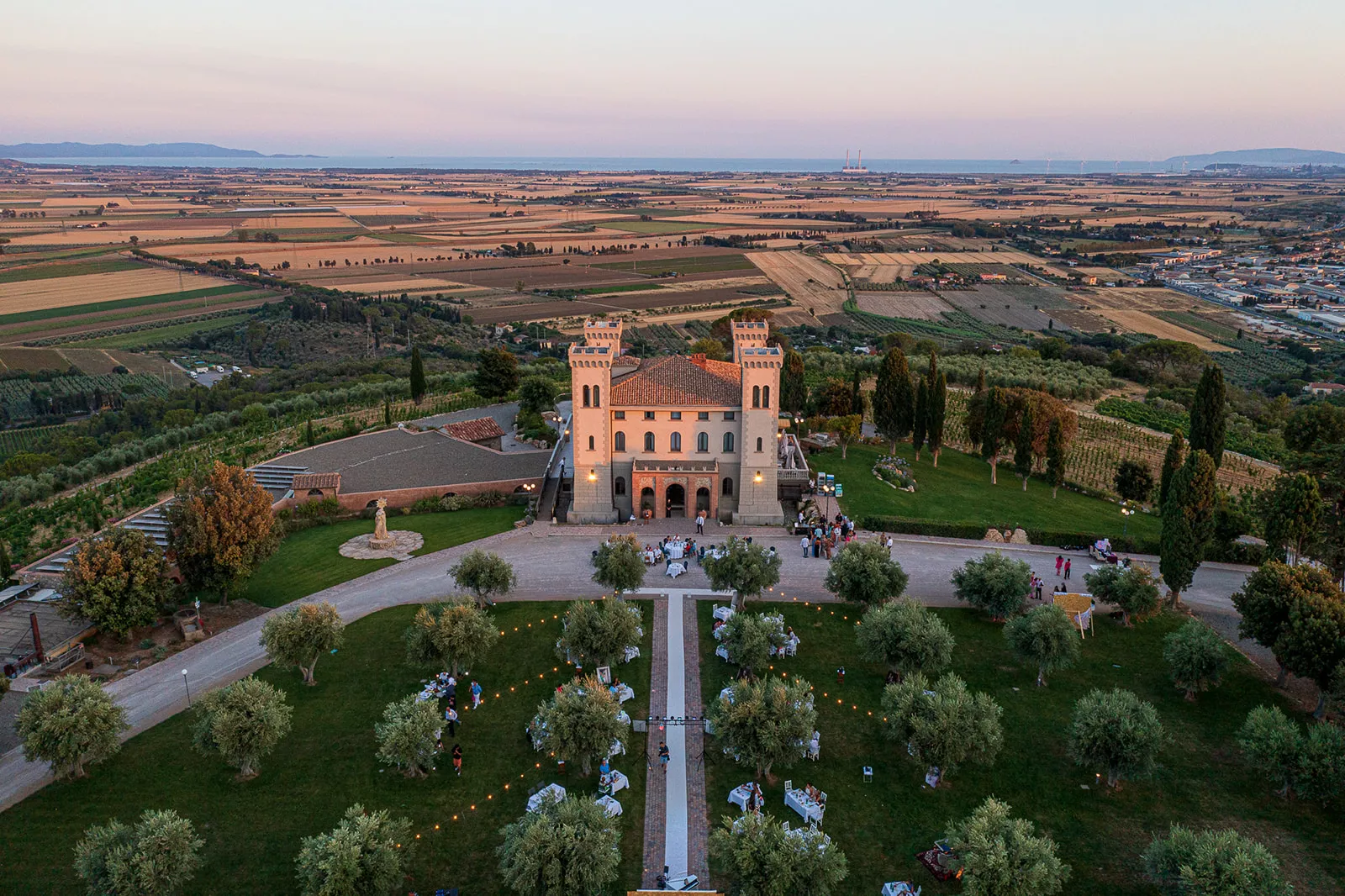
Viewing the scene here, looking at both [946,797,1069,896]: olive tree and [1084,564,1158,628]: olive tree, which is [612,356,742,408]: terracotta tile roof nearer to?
[1084,564,1158,628]: olive tree

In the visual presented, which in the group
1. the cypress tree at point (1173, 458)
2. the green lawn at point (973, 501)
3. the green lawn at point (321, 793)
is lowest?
the green lawn at point (321, 793)

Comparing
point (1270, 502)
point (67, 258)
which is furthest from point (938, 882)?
point (67, 258)

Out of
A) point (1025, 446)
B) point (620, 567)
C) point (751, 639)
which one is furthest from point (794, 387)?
point (751, 639)

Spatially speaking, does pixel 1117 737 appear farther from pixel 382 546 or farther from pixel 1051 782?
pixel 382 546

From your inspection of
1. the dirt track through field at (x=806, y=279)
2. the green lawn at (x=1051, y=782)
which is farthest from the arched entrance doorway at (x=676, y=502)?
the dirt track through field at (x=806, y=279)

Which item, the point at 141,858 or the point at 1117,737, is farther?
the point at 1117,737

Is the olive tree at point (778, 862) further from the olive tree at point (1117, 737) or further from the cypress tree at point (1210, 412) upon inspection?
the cypress tree at point (1210, 412)

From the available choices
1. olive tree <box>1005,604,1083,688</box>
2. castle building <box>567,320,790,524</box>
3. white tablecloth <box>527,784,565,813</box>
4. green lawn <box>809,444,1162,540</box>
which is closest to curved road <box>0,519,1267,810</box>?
castle building <box>567,320,790,524</box>
